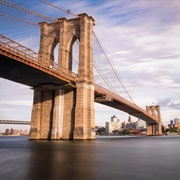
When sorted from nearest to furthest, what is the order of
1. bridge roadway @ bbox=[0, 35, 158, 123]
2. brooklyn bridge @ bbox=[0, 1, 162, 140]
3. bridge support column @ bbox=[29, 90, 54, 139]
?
bridge roadway @ bbox=[0, 35, 158, 123] < brooklyn bridge @ bbox=[0, 1, 162, 140] < bridge support column @ bbox=[29, 90, 54, 139]

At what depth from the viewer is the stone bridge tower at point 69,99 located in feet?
152

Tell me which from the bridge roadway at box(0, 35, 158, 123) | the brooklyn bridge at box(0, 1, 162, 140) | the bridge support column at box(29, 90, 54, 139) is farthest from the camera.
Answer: the bridge support column at box(29, 90, 54, 139)

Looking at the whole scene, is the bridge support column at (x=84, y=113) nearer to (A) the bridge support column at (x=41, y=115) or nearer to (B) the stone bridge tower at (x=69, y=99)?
(B) the stone bridge tower at (x=69, y=99)

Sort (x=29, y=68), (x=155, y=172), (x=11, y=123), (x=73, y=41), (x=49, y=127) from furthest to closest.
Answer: (x=11, y=123) < (x=73, y=41) < (x=49, y=127) < (x=29, y=68) < (x=155, y=172)

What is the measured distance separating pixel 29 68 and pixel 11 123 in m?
100

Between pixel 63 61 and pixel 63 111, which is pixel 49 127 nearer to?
pixel 63 111

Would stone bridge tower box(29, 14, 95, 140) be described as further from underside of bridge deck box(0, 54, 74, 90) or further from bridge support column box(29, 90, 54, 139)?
underside of bridge deck box(0, 54, 74, 90)

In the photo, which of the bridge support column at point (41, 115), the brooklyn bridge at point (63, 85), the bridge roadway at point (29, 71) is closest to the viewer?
the bridge roadway at point (29, 71)

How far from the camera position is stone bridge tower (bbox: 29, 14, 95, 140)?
4638cm

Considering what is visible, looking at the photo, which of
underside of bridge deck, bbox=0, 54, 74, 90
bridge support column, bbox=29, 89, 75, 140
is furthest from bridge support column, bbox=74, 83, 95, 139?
underside of bridge deck, bbox=0, 54, 74, 90

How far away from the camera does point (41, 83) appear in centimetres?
4672

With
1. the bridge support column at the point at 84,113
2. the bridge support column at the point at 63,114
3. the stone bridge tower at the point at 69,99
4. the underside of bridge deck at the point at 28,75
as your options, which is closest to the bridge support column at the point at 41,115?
the stone bridge tower at the point at 69,99

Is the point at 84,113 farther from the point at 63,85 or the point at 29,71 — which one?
the point at 29,71

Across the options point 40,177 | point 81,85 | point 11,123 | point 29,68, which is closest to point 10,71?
point 29,68
